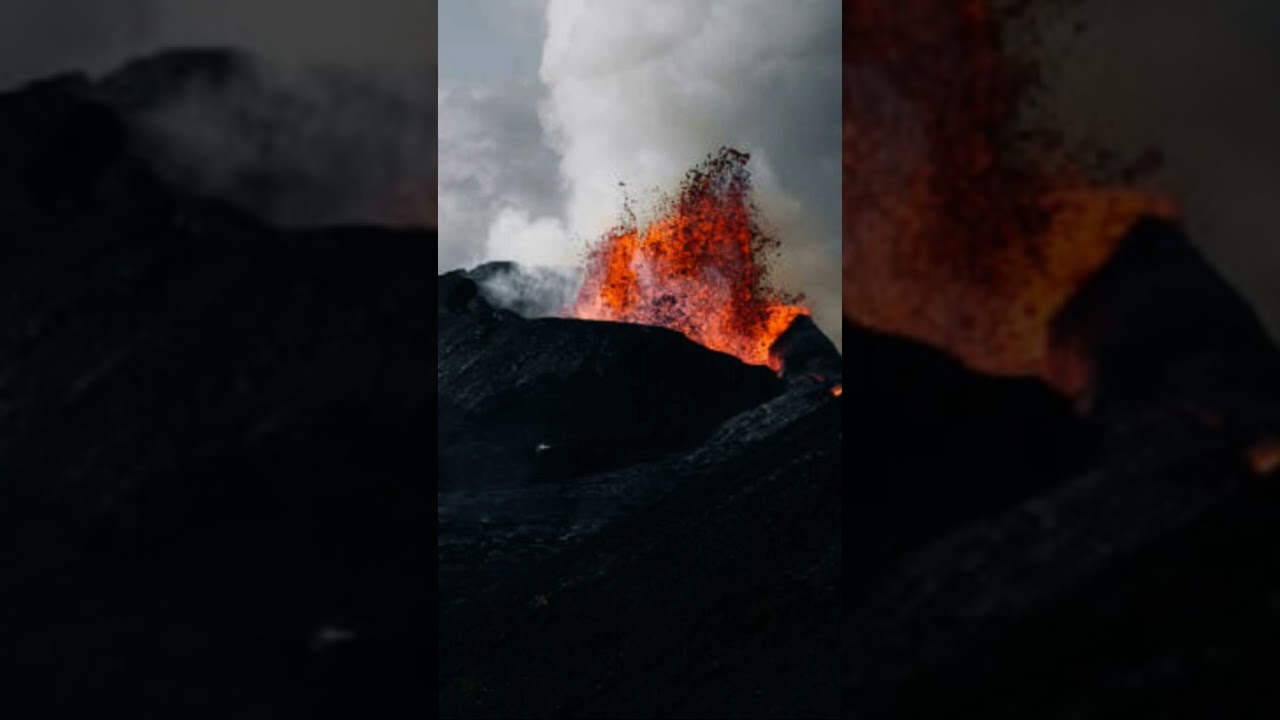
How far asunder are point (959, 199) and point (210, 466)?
174 inches

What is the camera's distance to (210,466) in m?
6.45

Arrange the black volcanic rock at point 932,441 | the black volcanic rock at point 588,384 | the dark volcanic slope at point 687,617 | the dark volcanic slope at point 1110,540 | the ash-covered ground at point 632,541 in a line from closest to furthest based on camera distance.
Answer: the dark volcanic slope at point 1110,540 → the black volcanic rock at point 932,441 → the dark volcanic slope at point 687,617 → the ash-covered ground at point 632,541 → the black volcanic rock at point 588,384

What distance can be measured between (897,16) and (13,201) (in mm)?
5192

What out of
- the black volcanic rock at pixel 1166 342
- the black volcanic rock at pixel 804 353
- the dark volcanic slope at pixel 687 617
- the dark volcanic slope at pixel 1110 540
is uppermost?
the black volcanic rock at pixel 804 353

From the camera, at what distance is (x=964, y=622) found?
6.32 m

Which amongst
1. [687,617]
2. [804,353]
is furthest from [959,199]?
[804,353]

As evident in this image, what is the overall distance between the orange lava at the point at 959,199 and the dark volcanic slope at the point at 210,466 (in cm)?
260

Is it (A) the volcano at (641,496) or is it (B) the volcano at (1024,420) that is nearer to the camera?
(B) the volcano at (1024,420)

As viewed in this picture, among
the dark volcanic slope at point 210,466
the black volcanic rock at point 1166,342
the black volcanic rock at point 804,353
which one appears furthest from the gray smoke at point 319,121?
the black volcanic rock at point 804,353

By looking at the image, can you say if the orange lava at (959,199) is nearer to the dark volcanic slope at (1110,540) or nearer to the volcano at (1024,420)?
the volcano at (1024,420)

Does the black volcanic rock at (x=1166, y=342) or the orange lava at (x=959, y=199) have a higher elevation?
the orange lava at (x=959, y=199)

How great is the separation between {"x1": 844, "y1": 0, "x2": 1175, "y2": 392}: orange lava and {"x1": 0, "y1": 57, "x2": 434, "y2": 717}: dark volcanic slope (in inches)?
102

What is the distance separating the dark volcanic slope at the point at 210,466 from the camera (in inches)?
253

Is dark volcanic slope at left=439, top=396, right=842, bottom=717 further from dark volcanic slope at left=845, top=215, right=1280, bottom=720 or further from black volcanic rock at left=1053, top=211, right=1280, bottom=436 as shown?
black volcanic rock at left=1053, top=211, right=1280, bottom=436
